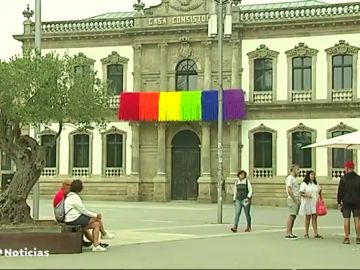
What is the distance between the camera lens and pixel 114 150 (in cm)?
4194

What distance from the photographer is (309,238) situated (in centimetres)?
1877

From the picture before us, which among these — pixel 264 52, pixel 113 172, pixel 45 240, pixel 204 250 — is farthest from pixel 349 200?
pixel 113 172

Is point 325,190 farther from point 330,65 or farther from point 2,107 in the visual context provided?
point 2,107

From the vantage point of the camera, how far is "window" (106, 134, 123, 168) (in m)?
41.8

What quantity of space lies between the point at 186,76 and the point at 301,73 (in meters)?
6.49

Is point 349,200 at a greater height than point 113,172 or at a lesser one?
lesser

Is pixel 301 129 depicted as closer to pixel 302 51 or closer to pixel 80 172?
pixel 302 51

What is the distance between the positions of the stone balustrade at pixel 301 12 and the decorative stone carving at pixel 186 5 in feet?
8.35

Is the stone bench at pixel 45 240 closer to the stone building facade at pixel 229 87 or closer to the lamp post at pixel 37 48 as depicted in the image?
the lamp post at pixel 37 48

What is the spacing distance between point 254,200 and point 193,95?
6557 millimetres

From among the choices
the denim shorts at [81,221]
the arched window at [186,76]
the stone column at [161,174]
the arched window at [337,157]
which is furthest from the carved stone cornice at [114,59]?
the denim shorts at [81,221]

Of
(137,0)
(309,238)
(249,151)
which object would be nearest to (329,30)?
(249,151)

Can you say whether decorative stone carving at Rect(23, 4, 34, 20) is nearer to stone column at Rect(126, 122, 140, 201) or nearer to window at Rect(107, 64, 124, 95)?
window at Rect(107, 64, 124, 95)

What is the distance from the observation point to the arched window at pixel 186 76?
40969mm
